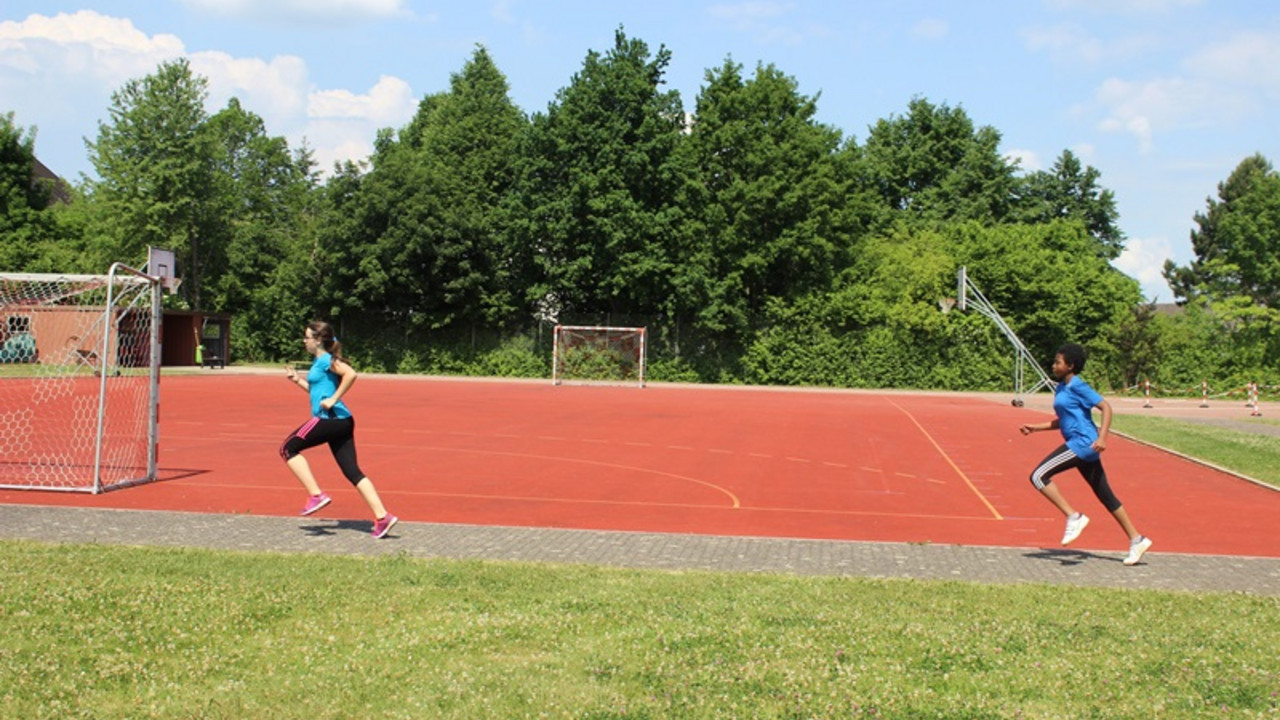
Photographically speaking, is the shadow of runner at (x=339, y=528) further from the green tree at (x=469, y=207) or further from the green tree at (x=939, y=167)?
the green tree at (x=939, y=167)

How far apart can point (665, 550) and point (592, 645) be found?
10.7 ft

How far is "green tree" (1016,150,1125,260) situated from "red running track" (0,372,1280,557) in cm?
3935

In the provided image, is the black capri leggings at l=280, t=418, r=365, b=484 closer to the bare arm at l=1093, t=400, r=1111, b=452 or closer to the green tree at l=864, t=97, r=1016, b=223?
the bare arm at l=1093, t=400, r=1111, b=452

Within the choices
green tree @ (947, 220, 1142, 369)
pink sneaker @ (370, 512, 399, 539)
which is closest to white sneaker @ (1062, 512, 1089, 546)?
pink sneaker @ (370, 512, 399, 539)

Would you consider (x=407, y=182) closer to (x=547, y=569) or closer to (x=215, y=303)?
(x=215, y=303)

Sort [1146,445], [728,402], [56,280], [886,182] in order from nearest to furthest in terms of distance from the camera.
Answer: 1. [56,280]
2. [1146,445]
3. [728,402]
4. [886,182]

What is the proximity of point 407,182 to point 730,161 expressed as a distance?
49.6 feet

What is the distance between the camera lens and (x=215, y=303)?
191 ft

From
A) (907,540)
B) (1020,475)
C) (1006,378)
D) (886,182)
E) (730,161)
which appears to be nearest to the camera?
(907,540)

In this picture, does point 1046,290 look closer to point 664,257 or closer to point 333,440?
point 664,257

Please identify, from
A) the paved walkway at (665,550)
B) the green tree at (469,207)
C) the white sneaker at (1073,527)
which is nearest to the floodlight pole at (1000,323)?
the green tree at (469,207)

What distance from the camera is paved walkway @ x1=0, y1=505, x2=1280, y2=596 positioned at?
8.12m

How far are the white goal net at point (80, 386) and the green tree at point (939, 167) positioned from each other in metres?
45.2

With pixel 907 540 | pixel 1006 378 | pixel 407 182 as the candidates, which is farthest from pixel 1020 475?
pixel 407 182
